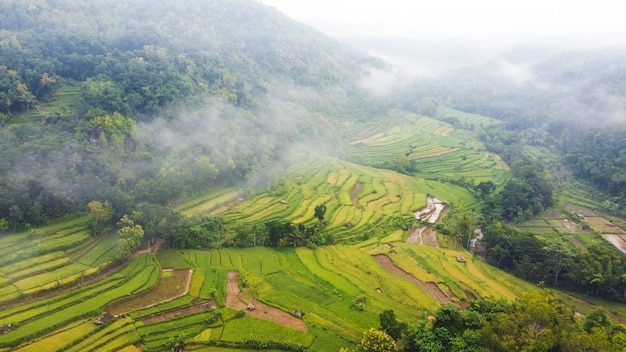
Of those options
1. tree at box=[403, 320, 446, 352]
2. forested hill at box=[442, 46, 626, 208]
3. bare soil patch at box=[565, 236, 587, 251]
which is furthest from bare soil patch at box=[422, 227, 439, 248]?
forested hill at box=[442, 46, 626, 208]

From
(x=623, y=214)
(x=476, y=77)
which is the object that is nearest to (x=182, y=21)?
(x=623, y=214)

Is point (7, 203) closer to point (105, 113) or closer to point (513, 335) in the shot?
point (105, 113)

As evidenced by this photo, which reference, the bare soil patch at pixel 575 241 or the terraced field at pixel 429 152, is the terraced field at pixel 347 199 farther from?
the bare soil patch at pixel 575 241

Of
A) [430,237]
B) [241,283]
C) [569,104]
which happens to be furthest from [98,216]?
[569,104]

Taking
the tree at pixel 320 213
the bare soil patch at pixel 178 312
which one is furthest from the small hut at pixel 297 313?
the tree at pixel 320 213

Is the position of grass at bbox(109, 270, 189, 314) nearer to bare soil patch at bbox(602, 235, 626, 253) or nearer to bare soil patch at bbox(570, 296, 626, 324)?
bare soil patch at bbox(570, 296, 626, 324)
